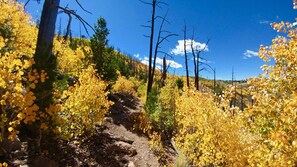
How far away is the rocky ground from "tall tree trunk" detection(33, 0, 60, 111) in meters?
1.12

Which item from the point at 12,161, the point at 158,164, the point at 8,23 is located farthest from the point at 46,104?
the point at 8,23

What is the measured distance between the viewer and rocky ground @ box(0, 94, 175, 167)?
5.48 meters

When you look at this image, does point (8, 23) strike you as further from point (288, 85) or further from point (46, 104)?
point (288, 85)

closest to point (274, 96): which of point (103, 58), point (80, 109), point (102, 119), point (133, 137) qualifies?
point (80, 109)

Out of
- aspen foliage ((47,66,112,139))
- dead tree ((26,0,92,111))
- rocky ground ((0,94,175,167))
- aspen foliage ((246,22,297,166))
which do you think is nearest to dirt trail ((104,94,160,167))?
rocky ground ((0,94,175,167))

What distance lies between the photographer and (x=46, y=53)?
6.66m

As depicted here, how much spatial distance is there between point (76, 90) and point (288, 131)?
5.58 metres

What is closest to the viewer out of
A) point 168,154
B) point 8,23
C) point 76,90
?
point 76,90

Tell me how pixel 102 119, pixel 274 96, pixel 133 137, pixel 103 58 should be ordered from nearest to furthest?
pixel 274 96 → pixel 102 119 → pixel 133 137 → pixel 103 58

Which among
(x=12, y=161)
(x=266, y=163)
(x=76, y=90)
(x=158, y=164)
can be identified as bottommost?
(x=158, y=164)

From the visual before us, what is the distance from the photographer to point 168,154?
1065cm

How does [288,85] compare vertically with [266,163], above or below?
above

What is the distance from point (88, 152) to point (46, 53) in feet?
10.2

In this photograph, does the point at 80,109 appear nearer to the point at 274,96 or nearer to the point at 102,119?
the point at 102,119
